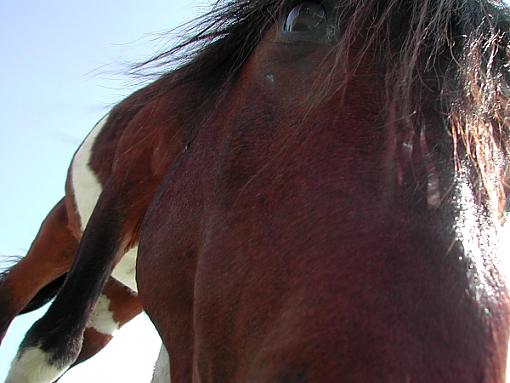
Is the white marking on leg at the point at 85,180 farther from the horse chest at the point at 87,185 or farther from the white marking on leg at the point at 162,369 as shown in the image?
the white marking on leg at the point at 162,369

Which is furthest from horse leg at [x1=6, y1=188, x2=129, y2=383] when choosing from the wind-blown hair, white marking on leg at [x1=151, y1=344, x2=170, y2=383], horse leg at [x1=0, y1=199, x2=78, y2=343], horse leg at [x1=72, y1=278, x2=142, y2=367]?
horse leg at [x1=72, y1=278, x2=142, y2=367]

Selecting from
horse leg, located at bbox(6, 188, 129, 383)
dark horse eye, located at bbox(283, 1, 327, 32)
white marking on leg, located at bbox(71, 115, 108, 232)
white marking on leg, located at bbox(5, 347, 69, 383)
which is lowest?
white marking on leg, located at bbox(5, 347, 69, 383)

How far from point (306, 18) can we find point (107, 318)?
→ 2.71 meters

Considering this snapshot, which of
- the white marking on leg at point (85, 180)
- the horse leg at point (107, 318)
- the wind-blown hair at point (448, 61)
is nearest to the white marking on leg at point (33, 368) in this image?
the white marking on leg at point (85, 180)

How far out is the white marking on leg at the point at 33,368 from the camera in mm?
2838

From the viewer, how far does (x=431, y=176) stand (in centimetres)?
151

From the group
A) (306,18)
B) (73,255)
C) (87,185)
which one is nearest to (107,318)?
(73,255)

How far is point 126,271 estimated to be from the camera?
12.5ft

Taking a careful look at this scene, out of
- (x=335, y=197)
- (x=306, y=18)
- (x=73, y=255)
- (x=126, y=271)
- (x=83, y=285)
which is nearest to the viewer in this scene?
(x=335, y=197)

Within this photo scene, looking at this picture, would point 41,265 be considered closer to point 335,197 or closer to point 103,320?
point 103,320

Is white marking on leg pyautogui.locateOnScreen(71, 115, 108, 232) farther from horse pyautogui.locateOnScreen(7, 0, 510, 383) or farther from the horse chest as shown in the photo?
horse pyautogui.locateOnScreen(7, 0, 510, 383)

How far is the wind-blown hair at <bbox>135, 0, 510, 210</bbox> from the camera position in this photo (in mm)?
1678

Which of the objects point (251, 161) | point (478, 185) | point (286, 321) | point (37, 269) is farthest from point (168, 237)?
point (37, 269)

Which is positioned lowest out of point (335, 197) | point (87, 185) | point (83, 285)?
point (83, 285)
